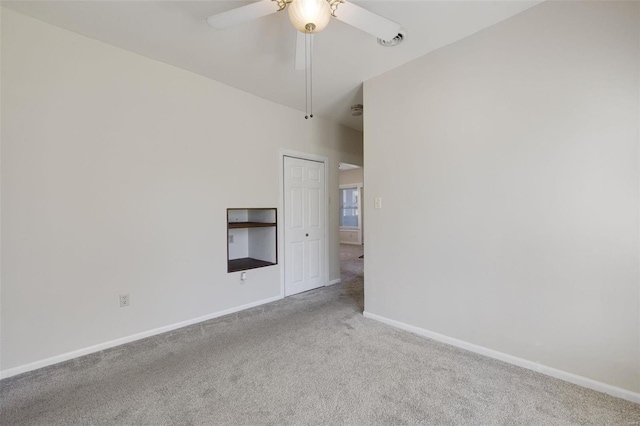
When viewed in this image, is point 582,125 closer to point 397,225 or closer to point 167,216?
point 397,225

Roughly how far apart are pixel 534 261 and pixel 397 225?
45.1 inches

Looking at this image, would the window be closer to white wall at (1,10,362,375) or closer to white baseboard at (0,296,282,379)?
white wall at (1,10,362,375)

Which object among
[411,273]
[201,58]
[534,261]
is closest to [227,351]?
[411,273]

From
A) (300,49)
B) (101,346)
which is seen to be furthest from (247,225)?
(300,49)

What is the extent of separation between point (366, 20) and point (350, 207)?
8.06m

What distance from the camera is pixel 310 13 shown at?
4.87 feet

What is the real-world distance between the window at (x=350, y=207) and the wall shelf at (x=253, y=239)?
5746mm

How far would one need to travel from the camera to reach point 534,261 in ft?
6.63

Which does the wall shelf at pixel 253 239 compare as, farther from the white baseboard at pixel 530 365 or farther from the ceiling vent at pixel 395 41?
the ceiling vent at pixel 395 41

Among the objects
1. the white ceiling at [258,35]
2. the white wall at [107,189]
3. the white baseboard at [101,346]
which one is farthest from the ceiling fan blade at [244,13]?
the white baseboard at [101,346]

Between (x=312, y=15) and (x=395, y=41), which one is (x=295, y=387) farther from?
(x=395, y=41)

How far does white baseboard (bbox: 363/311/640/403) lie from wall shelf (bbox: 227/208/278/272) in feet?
5.92

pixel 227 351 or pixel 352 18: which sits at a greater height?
pixel 352 18

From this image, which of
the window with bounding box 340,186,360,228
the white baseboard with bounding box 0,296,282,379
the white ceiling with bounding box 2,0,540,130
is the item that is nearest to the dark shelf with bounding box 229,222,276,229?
the white baseboard with bounding box 0,296,282,379
